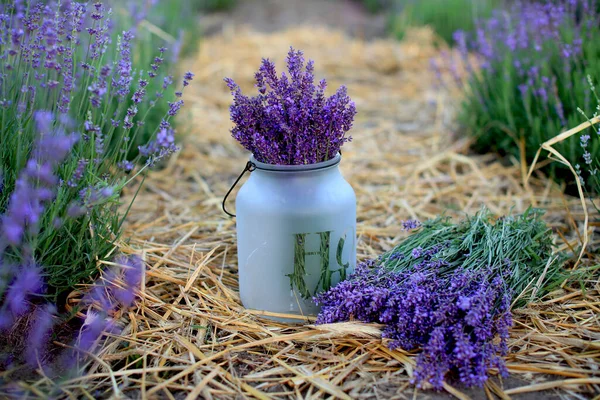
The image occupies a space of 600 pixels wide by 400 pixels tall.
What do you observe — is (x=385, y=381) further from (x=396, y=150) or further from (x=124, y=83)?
(x=396, y=150)

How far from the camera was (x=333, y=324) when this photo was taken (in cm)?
188

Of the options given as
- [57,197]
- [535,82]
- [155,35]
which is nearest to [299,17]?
[155,35]

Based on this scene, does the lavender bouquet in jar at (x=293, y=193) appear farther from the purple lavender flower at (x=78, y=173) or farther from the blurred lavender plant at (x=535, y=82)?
the blurred lavender plant at (x=535, y=82)

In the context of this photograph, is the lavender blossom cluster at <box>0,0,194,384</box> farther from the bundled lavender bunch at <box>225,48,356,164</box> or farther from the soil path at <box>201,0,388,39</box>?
the soil path at <box>201,0,388,39</box>

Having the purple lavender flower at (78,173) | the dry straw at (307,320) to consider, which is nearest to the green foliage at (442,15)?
the dry straw at (307,320)

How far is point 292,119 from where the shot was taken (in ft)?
6.31

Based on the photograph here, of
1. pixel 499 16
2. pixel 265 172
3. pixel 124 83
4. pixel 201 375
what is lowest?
pixel 201 375

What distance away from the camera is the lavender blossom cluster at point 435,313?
5.46 ft

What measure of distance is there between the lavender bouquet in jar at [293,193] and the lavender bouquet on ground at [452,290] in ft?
0.38

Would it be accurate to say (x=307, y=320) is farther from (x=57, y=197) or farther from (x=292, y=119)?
(x=57, y=197)

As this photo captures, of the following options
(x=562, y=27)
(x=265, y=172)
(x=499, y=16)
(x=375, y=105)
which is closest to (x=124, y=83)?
(x=265, y=172)

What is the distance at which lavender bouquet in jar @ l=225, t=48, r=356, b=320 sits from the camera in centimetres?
193

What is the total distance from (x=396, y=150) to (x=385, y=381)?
253cm

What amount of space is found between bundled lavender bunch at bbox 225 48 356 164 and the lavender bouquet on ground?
1.46 feet
